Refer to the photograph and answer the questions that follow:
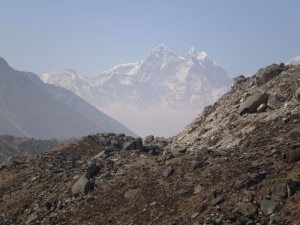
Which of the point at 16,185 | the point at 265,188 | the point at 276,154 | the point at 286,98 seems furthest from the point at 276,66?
the point at 16,185

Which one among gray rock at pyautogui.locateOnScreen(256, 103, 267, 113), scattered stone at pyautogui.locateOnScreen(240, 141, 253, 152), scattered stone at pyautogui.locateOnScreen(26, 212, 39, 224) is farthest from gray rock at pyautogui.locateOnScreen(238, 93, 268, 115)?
scattered stone at pyautogui.locateOnScreen(26, 212, 39, 224)

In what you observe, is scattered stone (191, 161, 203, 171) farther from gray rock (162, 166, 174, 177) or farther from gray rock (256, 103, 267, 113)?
gray rock (256, 103, 267, 113)

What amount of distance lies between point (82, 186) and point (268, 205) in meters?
14.0

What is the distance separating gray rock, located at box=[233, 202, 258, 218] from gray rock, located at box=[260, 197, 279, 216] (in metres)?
0.37

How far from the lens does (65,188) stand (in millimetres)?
29891

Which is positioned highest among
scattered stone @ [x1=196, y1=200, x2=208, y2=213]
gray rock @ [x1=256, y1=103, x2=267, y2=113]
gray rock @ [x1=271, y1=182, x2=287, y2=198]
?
gray rock @ [x1=256, y1=103, x2=267, y2=113]

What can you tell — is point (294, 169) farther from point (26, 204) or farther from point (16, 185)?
point (16, 185)

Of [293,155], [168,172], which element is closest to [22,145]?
[168,172]

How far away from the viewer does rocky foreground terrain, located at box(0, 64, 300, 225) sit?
2147cm

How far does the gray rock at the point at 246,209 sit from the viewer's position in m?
20.0

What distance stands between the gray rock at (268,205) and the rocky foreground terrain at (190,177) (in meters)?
0.05

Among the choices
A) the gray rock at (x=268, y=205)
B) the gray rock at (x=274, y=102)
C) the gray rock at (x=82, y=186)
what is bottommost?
the gray rock at (x=82, y=186)

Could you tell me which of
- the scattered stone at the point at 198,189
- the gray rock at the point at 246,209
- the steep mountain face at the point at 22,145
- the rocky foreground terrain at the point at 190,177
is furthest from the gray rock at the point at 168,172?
the steep mountain face at the point at 22,145

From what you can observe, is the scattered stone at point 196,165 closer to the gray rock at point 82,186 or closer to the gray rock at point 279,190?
the gray rock at point 279,190
